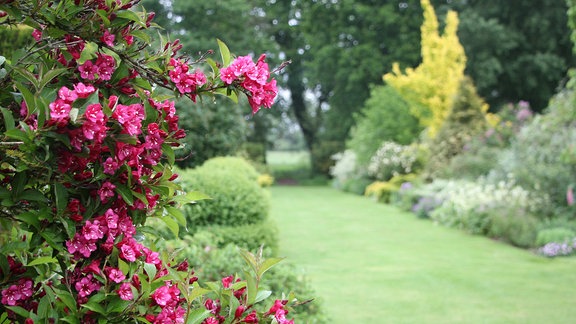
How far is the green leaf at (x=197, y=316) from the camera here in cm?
175

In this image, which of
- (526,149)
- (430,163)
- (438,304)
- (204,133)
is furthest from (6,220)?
(430,163)

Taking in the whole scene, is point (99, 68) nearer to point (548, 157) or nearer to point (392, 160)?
point (548, 157)

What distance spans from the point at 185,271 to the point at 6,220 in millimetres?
509

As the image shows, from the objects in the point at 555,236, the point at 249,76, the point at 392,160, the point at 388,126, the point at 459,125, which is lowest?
the point at 392,160

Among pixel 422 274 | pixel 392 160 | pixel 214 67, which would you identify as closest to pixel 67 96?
pixel 214 67

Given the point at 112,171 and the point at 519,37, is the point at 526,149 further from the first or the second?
the point at 519,37

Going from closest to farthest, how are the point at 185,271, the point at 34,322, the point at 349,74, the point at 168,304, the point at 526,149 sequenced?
the point at 34,322 → the point at 168,304 → the point at 185,271 → the point at 526,149 → the point at 349,74

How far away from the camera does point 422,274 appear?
816cm

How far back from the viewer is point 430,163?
1700 centimetres

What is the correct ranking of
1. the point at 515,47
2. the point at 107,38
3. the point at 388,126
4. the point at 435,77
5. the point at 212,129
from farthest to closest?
the point at 515,47 → the point at 388,126 → the point at 435,77 → the point at 212,129 → the point at 107,38

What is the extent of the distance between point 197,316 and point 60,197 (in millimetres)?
483

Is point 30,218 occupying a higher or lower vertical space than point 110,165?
lower

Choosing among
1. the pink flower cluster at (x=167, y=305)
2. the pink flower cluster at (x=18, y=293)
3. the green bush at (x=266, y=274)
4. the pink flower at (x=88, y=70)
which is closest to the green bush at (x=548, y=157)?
the green bush at (x=266, y=274)

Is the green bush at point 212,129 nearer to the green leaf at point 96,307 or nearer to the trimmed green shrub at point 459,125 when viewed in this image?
the trimmed green shrub at point 459,125
